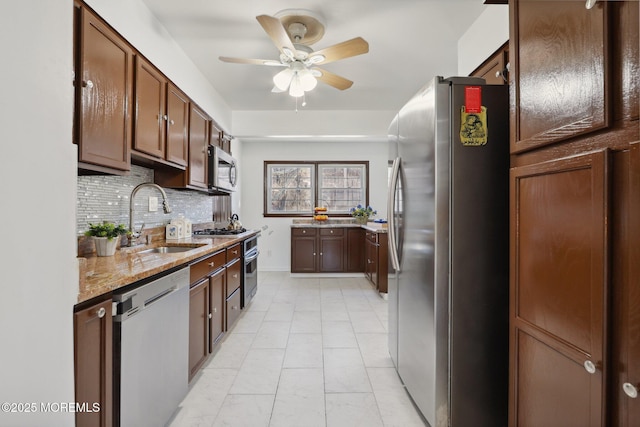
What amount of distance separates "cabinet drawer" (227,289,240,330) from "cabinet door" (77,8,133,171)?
1.46 m

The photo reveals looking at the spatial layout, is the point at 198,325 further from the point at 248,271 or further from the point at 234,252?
the point at 248,271

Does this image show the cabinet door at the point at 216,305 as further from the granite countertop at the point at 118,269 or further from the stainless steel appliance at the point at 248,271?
the stainless steel appliance at the point at 248,271

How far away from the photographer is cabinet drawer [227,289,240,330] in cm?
268

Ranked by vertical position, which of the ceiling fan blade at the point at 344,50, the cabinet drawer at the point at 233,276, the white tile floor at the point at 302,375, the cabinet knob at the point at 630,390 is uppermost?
the ceiling fan blade at the point at 344,50

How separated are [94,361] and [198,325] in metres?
0.99

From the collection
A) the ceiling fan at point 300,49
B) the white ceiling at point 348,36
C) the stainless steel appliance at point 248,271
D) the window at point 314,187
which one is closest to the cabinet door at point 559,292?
the ceiling fan at point 300,49

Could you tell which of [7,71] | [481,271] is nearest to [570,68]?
[481,271]

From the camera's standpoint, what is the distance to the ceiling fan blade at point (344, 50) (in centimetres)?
214

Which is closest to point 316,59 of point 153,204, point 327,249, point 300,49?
point 300,49

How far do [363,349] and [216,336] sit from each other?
3.97 feet

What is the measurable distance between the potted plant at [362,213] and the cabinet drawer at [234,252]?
278cm

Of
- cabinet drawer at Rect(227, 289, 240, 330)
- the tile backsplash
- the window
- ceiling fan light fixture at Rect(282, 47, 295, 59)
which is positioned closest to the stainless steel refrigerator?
ceiling fan light fixture at Rect(282, 47, 295, 59)

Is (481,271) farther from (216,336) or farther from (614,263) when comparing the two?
(216,336)

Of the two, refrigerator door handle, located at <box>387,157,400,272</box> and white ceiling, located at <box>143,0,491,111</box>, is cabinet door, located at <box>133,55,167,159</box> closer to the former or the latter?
white ceiling, located at <box>143,0,491,111</box>
